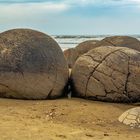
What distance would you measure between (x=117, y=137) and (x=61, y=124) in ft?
3.25

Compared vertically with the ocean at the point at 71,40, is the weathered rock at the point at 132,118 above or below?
above

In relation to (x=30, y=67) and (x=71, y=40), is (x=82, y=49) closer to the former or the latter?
(x=30, y=67)

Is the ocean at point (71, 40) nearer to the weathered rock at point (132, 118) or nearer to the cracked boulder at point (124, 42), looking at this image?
the cracked boulder at point (124, 42)

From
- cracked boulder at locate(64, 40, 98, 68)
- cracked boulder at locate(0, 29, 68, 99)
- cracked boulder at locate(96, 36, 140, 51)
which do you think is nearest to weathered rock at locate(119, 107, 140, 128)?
cracked boulder at locate(0, 29, 68, 99)

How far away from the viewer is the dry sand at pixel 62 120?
5262mm

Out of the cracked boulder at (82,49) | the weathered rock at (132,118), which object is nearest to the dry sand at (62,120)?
the weathered rock at (132,118)

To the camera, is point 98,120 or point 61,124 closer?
point 61,124

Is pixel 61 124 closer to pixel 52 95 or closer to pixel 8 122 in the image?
pixel 8 122

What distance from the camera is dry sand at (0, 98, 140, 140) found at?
5.26 meters

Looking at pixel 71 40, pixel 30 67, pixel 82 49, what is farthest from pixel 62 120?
pixel 71 40

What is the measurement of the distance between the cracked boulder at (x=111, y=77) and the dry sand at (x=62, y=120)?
0.27m

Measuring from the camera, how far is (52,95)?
789cm

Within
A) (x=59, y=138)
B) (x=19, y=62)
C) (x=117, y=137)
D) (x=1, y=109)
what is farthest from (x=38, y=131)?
(x=19, y=62)

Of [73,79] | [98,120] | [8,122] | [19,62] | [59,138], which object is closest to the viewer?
[59,138]
